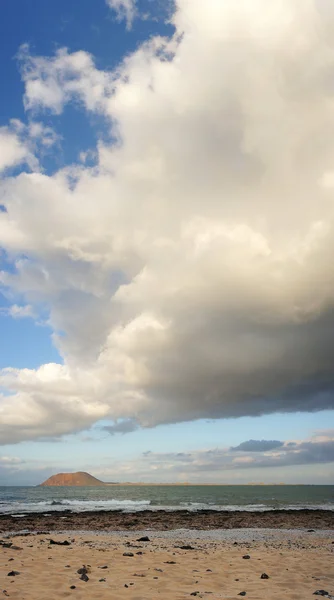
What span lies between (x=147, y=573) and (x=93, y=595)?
3279 mm

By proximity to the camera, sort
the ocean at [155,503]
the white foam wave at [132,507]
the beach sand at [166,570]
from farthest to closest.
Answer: the ocean at [155,503], the white foam wave at [132,507], the beach sand at [166,570]

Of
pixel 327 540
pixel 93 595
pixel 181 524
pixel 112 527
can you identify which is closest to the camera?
pixel 93 595

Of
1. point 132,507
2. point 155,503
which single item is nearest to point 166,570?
point 132,507

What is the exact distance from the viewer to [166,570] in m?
12.8

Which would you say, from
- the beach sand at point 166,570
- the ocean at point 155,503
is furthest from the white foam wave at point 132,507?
the beach sand at point 166,570

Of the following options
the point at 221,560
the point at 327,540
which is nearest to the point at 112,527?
the point at 327,540

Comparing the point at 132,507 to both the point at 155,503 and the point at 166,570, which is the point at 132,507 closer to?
the point at 155,503

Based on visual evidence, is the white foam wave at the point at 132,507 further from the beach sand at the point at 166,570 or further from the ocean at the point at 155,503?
the beach sand at the point at 166,570

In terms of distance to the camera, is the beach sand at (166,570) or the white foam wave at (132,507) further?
the white foam wave at (132,507)

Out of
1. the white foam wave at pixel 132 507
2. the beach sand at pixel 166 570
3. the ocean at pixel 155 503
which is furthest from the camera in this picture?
the ocean at pixel 155 503

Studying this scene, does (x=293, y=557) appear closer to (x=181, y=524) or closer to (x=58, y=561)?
(x=58, y=561)

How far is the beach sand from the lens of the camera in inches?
387

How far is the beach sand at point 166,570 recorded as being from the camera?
9.84 meters

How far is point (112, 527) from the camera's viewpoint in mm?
29500
